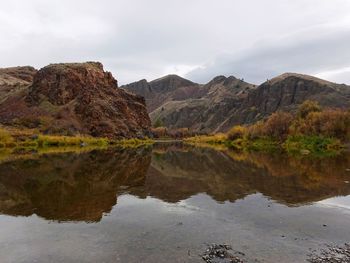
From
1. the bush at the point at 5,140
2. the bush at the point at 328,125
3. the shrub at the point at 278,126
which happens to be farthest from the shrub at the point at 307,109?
the bush at the point at 5,140

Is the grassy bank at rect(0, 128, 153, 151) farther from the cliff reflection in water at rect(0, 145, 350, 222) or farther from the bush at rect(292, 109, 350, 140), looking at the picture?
the bush at rect(292, 109, 350, 140)

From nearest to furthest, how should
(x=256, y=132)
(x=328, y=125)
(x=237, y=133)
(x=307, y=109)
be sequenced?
(x=328, y=125), (x=307, y=109), (x=256, y=132), (x=237, y=133)

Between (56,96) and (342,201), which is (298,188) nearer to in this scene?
(342,201)

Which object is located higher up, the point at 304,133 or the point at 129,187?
the point at 304,133

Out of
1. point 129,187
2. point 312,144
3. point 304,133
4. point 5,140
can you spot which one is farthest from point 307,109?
point 129,187

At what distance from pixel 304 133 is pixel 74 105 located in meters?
75.8

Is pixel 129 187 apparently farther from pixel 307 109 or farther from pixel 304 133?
pixel 307 109

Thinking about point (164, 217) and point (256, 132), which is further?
point (256, 132)

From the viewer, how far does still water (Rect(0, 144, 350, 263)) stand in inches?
507

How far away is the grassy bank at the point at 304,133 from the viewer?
8681 centimetres

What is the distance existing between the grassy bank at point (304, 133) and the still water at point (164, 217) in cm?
4964

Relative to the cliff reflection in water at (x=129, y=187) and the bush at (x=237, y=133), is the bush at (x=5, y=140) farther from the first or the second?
the bush at (x=237, y=133)

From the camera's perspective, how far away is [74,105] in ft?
409

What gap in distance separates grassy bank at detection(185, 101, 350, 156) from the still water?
4964 centimetres
